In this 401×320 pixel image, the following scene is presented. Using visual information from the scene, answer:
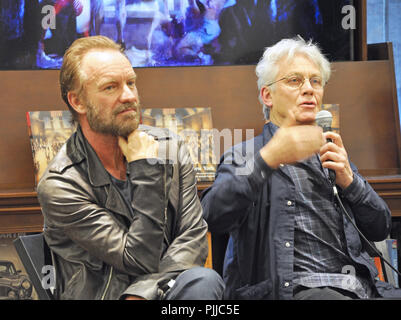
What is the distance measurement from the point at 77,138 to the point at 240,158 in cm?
60

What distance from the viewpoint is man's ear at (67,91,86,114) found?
1.82 m

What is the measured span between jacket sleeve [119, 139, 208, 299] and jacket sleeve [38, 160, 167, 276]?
5 centimetres

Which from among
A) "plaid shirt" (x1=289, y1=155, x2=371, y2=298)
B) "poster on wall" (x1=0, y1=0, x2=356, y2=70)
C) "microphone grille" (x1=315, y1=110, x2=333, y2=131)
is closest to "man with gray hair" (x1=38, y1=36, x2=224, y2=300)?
"plaid shirt" (x1=289, y1=155, x2=371, y2=298)

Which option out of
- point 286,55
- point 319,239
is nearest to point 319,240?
point 319,239

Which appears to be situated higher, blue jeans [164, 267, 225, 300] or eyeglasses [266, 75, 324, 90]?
eyeglasses [266, 75, 324, 90]

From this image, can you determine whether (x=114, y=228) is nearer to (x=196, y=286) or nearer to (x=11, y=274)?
(x=196, y=286)

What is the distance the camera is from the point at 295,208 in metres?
1.98

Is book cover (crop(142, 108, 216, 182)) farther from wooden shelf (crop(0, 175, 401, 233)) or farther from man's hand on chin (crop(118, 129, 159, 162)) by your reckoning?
man's hand on chin (crop(118, 129, 159, 162))

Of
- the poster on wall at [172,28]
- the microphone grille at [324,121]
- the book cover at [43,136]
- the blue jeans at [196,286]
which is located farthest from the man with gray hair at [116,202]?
the poster on wall at [172,28]

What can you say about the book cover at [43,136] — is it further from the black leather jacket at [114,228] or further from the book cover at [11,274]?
the black leather jacket at [114,228]

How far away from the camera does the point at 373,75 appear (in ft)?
9.59

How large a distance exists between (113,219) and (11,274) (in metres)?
1.08
